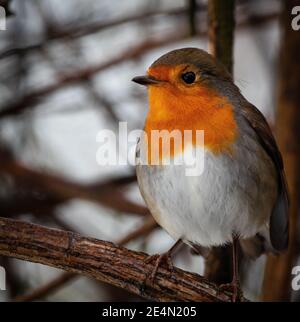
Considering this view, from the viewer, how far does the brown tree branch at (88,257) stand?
211 centimetres

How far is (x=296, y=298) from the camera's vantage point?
9.28 feet

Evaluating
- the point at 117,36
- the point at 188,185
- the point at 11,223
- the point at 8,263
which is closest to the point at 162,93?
the point at 188,185

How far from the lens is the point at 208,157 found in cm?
227

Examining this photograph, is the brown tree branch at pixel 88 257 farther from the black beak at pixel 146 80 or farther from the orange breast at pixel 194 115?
the black beak at pixel 146 80

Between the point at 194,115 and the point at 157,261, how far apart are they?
21.8 inches

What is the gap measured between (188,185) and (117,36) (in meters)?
1.36

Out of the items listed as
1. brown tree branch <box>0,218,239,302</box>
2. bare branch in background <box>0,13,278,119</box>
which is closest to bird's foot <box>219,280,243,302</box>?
brown tree branch <box>0,218,239,302</box>

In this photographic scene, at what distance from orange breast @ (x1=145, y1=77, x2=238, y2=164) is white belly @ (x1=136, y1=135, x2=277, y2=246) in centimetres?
5

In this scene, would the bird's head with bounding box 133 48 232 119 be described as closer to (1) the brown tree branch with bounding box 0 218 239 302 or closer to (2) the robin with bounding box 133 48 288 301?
(2) the robin with bounding box 133 48 288 301

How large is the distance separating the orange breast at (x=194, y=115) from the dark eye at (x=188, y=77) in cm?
4

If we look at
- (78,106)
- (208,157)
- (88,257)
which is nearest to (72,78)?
(78,106)

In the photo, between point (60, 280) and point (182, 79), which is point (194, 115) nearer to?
point (182, 79)

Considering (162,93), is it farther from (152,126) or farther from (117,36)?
(117,36)
